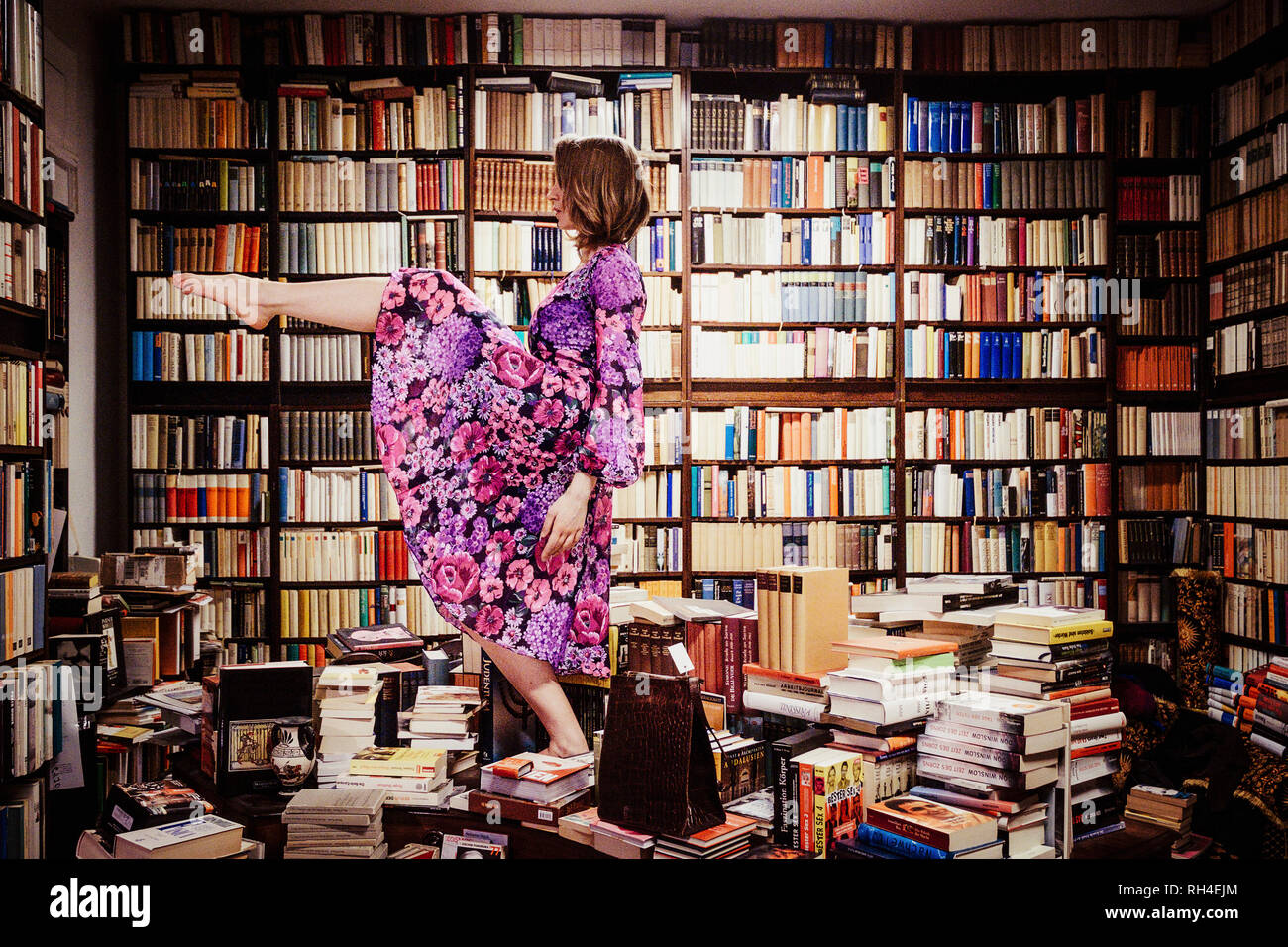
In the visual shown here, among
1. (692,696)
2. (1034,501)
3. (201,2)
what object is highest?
(201,2)

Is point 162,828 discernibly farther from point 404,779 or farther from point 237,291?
point 237,291

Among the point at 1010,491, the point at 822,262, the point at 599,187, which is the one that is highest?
the point at 822,262

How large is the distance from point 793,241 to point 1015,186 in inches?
43.7

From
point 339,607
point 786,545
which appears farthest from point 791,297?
point 339,607

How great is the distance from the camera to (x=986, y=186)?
169 inches

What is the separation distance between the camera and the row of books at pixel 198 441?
160 inches

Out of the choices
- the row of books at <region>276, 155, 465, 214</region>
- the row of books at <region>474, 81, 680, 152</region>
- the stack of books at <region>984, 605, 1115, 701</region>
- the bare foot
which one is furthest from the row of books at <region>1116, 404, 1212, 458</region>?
the bare foot

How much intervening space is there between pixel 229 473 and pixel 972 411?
3510 mm

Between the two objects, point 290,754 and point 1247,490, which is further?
point 1247,490

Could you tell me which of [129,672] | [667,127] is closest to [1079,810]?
[129,672]

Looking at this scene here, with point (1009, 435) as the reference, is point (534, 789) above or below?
below

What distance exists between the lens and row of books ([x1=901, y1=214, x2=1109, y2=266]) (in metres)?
4.29

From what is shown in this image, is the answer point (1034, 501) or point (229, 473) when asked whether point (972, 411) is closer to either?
point (1034, 501)

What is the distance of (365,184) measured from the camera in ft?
13.6
